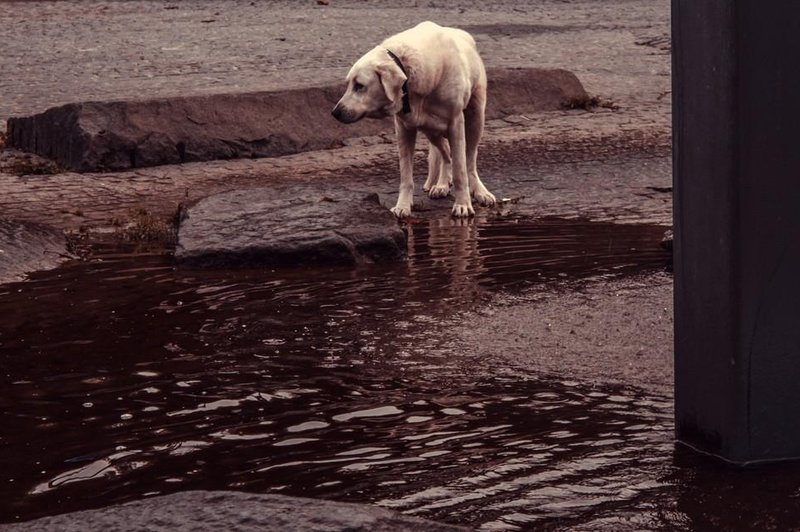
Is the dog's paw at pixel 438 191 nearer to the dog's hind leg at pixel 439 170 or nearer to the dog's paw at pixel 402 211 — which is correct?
the dog's hind leg at pixel 439 170

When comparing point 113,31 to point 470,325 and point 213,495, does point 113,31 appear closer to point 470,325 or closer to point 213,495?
point 470,325

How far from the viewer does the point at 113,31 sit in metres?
15.9

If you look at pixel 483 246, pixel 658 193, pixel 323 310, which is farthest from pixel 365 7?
pixel 323 310

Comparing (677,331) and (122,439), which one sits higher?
(677,331)

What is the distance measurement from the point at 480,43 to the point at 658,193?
19.6 feet

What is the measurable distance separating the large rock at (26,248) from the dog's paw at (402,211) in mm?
1952

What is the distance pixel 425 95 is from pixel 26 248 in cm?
254

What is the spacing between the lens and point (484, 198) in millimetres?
9133

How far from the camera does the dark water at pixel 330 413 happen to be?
12.3 ft

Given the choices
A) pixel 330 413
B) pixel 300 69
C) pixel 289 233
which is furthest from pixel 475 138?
pixel 330 413

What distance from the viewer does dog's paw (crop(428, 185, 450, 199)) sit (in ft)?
30.7

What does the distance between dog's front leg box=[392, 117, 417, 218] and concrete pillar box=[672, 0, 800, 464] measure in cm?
488

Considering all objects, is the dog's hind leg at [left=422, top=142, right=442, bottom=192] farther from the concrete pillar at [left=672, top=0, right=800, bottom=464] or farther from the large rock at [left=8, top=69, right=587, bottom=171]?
the concrete pillar at [left=672, top=0, right=800, bottom=464]

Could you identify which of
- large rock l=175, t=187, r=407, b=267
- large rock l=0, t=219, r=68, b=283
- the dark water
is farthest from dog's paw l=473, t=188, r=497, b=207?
large rock l=0, t=219, r=68, b=283
